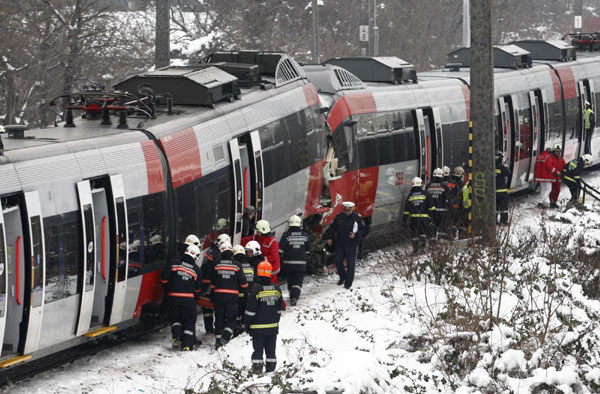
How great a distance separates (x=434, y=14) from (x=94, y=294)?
43.6 m

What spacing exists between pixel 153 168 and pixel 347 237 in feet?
16.0

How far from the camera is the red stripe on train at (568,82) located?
85.9 ft

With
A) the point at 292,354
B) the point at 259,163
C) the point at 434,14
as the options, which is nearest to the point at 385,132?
the point at 259,163

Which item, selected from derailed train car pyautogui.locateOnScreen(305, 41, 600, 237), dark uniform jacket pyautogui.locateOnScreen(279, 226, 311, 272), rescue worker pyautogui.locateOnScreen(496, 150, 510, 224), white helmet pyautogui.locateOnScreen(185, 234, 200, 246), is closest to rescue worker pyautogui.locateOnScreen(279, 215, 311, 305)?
dark uniform jacket pyautogui.locateOnScreen(279, 226, 311, 272)

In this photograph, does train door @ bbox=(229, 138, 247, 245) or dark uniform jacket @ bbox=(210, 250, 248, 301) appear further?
train door @ bbox=(229, 138, 247, 245)

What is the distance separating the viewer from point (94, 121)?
44.6 ft

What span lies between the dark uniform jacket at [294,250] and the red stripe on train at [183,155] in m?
2.56

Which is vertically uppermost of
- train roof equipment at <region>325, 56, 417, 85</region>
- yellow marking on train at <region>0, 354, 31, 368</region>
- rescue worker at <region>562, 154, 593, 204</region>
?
train roof equipment at <region>325, 56, 417, 85</region>

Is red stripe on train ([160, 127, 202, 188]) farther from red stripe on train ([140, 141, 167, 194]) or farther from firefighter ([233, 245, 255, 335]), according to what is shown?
firefighter ([233, 245, 255, 335])

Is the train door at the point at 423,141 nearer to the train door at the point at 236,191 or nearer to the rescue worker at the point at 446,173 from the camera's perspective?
the rescue worker at the point at 446,173

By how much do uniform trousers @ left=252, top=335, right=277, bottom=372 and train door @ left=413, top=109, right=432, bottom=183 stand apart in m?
9.22

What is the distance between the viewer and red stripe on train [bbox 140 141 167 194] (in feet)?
41.1

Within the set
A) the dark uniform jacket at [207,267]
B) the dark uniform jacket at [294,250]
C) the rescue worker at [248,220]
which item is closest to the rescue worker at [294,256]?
the dark uniform jacket at [294,250]

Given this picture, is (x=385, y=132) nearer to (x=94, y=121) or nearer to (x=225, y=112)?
(x=225, y=112)
